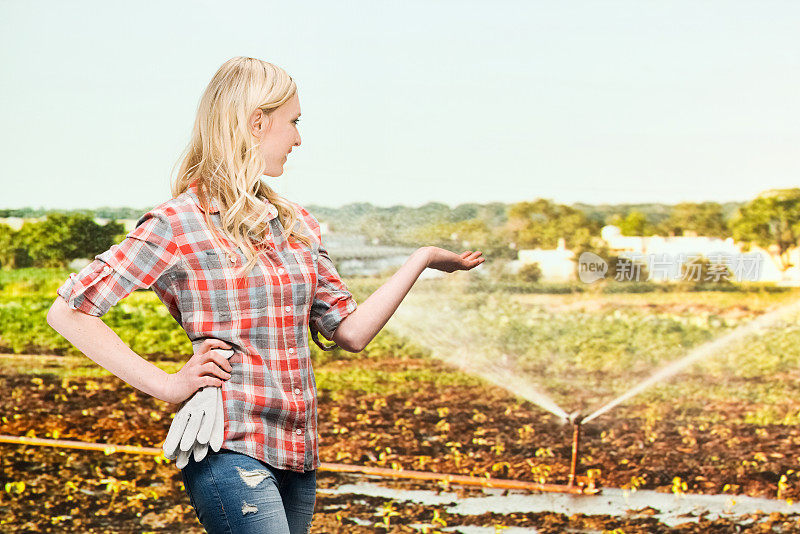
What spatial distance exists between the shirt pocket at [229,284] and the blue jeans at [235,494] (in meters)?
0.20

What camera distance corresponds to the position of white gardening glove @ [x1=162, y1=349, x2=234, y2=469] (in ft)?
4.10

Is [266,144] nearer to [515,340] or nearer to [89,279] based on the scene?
[89,279]

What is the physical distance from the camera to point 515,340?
12.2 feet

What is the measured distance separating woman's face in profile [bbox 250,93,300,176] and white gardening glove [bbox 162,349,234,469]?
0.30 meters

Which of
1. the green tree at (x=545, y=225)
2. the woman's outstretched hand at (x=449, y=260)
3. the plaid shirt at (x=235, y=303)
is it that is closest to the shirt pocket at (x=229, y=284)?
the plaid shirt at (x=235, y=303)

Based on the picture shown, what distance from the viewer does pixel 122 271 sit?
124 centimetres

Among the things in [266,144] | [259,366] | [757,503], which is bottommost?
[757,503]

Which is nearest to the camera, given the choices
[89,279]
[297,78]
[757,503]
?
[89,279]

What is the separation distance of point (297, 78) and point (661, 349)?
179 centimetres

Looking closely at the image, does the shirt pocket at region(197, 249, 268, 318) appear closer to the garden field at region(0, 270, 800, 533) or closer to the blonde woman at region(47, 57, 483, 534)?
the blonde woman at region(47, 57, 483, 534)

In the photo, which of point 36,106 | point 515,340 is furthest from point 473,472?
point 36,106

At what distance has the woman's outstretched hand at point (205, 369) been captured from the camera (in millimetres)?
1279

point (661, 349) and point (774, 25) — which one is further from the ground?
point (774, 25)

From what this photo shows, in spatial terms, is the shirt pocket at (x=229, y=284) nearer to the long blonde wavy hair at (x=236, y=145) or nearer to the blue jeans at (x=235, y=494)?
the long blonde wavy hair at (x=236, y=145)
